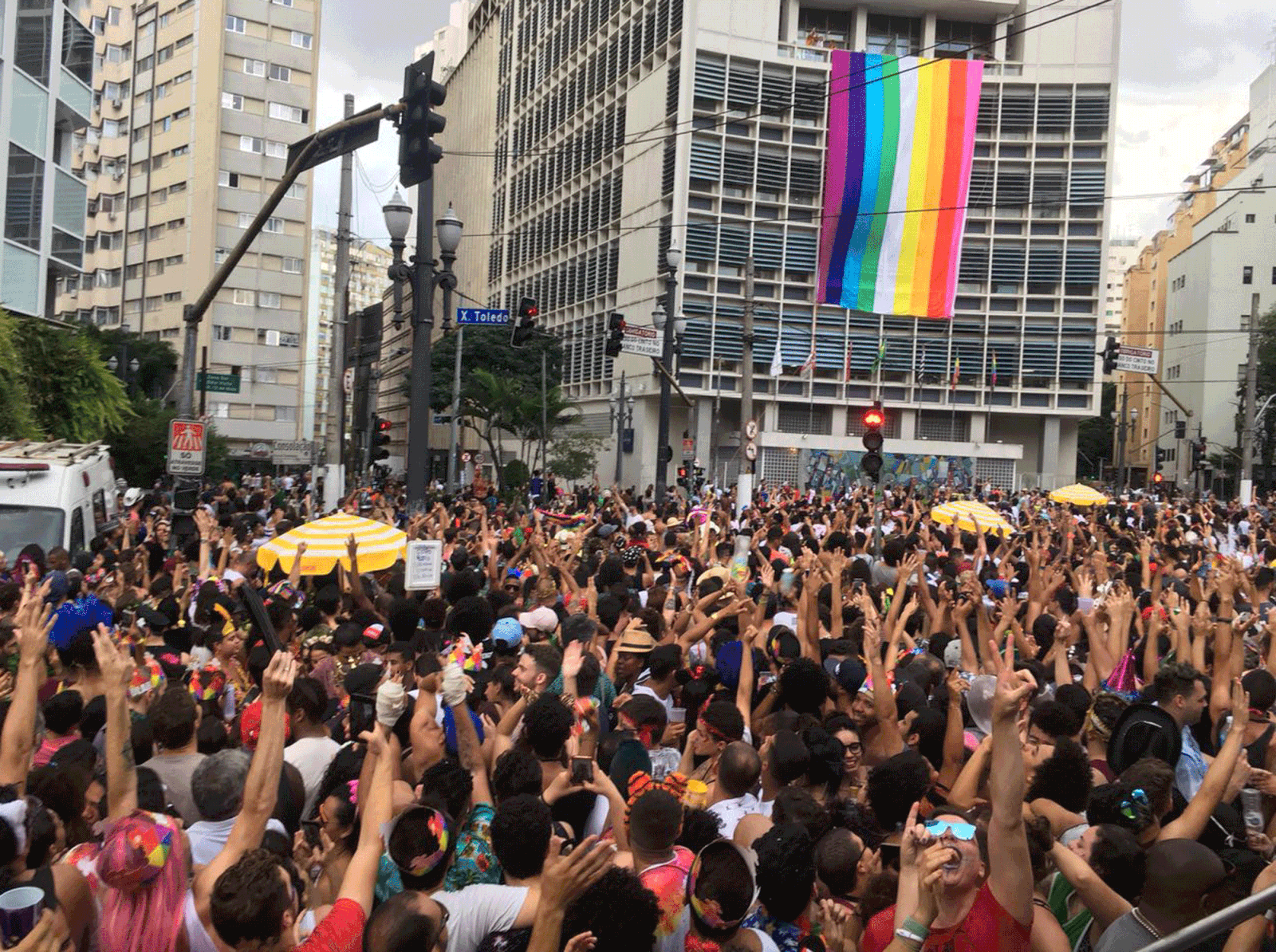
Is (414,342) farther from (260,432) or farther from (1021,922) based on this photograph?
(260,432)

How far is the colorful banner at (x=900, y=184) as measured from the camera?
157 feet

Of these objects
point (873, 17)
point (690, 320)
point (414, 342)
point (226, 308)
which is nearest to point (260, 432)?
point (226, 308)

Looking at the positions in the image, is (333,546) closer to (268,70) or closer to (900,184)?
(900,184)

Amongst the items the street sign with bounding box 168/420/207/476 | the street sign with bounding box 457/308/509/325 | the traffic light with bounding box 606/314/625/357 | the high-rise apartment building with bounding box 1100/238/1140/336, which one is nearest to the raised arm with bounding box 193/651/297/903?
the street sign with bounding box 168/420/207/476

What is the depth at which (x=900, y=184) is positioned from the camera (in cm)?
4838

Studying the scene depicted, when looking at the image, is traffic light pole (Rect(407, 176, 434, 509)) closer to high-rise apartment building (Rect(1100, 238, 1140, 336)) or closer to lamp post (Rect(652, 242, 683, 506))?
lamp post (Rect(652, 242, 683, 506))

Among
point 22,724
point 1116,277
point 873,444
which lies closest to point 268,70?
point 873,444

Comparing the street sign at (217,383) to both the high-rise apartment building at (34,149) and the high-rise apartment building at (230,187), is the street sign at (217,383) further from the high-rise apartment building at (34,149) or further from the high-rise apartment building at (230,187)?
the high-rise apartment building at (230,187)

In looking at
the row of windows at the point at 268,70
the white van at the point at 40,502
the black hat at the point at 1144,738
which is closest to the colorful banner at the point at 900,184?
the row of windows at the point at 268,70

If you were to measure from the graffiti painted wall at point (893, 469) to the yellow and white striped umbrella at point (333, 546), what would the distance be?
38602mm

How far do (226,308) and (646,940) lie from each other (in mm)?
70025

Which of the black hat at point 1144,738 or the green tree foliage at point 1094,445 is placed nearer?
the black hat at point 1144,738

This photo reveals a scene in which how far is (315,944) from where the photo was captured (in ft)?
11.2

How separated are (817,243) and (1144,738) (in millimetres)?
47949
